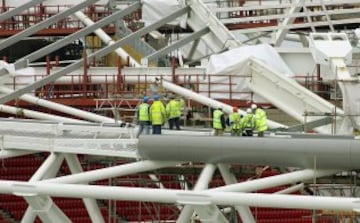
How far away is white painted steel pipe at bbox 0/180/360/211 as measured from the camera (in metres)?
21.1

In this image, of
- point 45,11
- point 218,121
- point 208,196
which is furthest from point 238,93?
point 45,11

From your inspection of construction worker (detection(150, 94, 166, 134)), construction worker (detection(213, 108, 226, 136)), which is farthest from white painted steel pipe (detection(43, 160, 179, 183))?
construction worker (detection(213, 108, 226, 136))

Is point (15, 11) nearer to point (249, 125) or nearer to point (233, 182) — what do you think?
point (233, 182)

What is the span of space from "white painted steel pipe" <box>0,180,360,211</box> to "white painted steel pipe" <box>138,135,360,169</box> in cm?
159

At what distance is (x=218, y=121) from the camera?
25.0 meters

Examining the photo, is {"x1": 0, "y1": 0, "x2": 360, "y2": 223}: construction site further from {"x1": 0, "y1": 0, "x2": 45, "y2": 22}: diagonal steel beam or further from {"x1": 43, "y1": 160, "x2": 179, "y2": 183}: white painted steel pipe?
{"x1": 0, "y1": 0, "x2": 45, "y2": 22}: diagonal steel beam

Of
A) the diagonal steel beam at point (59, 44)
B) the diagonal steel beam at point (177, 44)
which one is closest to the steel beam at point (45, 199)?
the diagonal steel beam at point (59, 44)

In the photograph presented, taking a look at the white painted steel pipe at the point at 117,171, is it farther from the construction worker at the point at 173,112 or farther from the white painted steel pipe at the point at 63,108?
the white painted steel pipe at the point at 63,108

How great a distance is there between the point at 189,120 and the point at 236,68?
6.50 ft

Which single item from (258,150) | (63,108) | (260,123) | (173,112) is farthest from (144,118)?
(63,108)

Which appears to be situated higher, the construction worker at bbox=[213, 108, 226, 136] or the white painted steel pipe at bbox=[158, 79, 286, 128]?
the white painted steel pipe at bbox=[158, 79, 286, 128]

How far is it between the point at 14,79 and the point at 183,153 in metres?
11.1

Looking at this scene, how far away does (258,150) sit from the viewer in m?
23.2

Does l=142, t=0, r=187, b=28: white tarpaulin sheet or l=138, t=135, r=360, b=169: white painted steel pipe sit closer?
l=138, t=135, r=360, b=169: white painted steel pipe
